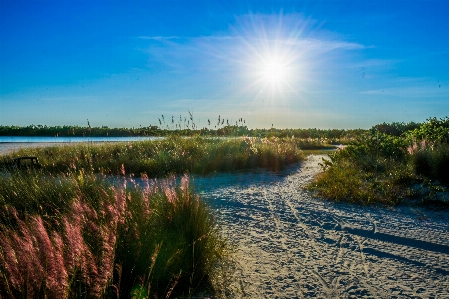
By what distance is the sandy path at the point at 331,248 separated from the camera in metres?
4.18

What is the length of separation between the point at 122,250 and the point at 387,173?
8463 mm

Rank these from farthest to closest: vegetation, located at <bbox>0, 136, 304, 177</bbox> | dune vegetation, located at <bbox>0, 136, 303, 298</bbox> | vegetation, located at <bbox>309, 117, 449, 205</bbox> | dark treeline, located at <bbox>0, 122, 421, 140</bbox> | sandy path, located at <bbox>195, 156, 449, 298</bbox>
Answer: dark treeline, located at <bbox>0, 122, 421, 140</bbox>
vegetation, located at <bbox>0, 136, 304, 177</bbox>
vegetation, located at <bbox>309, 117, 449, 205</bbox>
sandy path, located at <bbox>195, 156, 449, 298</bbox>
dune vegetation, located at <bbox>0, 136, 303, 298</bbox>

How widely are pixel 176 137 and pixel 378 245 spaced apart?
43.1ft

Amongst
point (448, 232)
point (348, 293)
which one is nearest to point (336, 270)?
point (348, 293)

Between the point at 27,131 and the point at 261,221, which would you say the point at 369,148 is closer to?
the point at 261,221

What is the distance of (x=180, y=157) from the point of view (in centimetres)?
1391

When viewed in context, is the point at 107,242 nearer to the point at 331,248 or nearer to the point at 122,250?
the point at 122,250

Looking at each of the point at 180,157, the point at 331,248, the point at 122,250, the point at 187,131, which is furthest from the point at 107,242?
the point at 187,131

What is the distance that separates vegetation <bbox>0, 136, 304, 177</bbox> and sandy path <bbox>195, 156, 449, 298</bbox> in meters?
4.50

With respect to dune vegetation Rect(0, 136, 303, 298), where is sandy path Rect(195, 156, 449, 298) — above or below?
below

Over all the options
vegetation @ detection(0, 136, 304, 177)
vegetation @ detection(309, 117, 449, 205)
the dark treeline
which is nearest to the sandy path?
vegetation @ detection(309, 117, 449, 205)

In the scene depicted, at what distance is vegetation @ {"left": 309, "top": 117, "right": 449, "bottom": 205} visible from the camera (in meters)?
8.77

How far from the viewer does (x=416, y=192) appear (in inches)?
344

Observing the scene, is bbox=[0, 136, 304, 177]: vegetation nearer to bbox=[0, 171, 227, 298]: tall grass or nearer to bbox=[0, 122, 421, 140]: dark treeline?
bbox=[0, 122, 421, 140]: dark treeline
